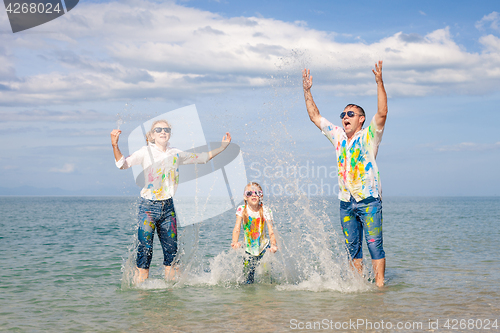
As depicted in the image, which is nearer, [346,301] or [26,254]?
[346,301]

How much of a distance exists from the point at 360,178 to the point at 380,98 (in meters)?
1.12

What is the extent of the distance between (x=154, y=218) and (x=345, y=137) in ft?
9.93

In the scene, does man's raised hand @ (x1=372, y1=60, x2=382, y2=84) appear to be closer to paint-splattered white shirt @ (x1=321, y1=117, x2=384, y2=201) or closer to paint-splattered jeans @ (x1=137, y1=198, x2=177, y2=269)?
paint-splattered white shirt @ (x1=321, y1=117, x2=384, y2=201)

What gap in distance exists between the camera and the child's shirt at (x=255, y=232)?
6.70 metres

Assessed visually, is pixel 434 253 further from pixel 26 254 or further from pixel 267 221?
pixel 26 254


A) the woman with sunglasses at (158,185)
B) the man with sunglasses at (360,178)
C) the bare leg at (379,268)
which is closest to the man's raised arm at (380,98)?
the man with sunglasses at (360,178)

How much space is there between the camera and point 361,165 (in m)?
5.52

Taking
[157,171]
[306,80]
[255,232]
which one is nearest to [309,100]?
[306,80]

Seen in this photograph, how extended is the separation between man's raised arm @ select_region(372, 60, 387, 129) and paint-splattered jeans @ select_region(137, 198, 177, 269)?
320cm

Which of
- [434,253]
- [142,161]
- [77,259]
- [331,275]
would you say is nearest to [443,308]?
[331,275]

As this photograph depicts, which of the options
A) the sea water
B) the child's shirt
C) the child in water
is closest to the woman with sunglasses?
the sea water

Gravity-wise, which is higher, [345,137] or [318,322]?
[345,137]

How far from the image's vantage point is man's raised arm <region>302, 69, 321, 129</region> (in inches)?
240

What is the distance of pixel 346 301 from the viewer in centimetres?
544
